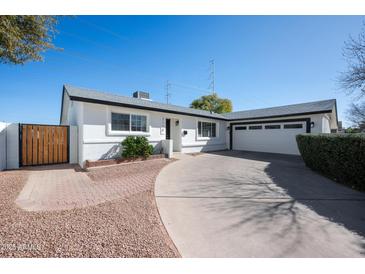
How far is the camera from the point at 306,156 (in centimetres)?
794

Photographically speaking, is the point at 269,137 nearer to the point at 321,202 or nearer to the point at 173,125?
the point at 173,125

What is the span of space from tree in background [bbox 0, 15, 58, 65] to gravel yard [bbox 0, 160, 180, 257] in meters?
3.90

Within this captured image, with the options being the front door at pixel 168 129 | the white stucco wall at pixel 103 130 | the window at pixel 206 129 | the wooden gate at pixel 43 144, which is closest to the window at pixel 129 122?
the white stucco wall at pixel 103 130

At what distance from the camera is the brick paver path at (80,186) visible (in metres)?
3.78

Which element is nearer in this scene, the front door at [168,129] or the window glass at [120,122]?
the window glass at [120,122]

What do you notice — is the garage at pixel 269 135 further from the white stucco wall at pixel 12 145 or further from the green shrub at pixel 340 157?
the white stucco wall at pixel 12 145

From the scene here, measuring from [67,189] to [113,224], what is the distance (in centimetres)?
279

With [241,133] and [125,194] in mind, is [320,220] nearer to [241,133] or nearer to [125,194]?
[125,194]

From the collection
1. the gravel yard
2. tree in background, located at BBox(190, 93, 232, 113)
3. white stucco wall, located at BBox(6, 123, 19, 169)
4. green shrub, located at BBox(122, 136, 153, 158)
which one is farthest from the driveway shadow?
tree in background, located at BBox(190, 93, 232, 113)

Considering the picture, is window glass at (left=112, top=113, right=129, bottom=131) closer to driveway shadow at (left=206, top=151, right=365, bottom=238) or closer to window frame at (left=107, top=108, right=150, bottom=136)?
window frame at (left=107, top=108, right=150, bottom=136)

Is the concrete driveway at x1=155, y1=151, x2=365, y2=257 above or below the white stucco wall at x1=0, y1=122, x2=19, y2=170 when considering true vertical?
below

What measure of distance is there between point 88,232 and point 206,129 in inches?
475

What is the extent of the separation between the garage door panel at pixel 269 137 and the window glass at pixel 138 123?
9308 millimetres

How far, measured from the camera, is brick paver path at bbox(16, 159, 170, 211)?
12.4ft
